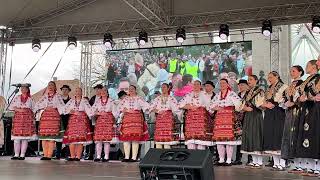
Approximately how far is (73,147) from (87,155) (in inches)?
33.7

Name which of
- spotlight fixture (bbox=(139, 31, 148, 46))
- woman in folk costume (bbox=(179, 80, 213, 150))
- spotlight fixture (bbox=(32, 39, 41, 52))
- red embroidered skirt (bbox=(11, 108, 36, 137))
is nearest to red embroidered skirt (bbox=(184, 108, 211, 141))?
woman in folk costume (bbox=(179, 80, 213, 150))

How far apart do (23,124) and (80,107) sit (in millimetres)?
984

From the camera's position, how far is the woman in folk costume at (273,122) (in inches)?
222

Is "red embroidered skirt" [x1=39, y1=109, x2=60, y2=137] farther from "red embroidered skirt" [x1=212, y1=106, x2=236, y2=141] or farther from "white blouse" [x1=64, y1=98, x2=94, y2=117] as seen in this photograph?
"red embroidered skirt" [x1=212, y1=106, x2=236, y2=141]

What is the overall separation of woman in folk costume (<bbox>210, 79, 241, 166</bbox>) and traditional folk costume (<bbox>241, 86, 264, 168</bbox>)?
0.29 m

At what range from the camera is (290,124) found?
5.09 meters

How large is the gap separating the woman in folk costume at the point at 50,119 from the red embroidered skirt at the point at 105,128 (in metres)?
0.63

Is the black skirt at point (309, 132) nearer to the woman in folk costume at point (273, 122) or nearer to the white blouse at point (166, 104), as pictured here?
the woman in folk costume at point (273, 122)

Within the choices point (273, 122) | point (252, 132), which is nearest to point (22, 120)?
point (252, 132)

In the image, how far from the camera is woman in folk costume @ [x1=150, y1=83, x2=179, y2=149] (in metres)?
7.12

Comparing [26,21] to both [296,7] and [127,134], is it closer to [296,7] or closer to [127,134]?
[127,134]

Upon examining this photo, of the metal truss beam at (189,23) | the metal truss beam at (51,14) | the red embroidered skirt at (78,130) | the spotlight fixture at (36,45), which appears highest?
the metal truss beam at (51,14)

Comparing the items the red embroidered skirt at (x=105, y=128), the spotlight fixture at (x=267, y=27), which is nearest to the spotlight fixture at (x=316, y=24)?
the spotlight fixture at (x=267, y=27)

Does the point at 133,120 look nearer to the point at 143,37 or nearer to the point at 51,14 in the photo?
the point at 143,37
